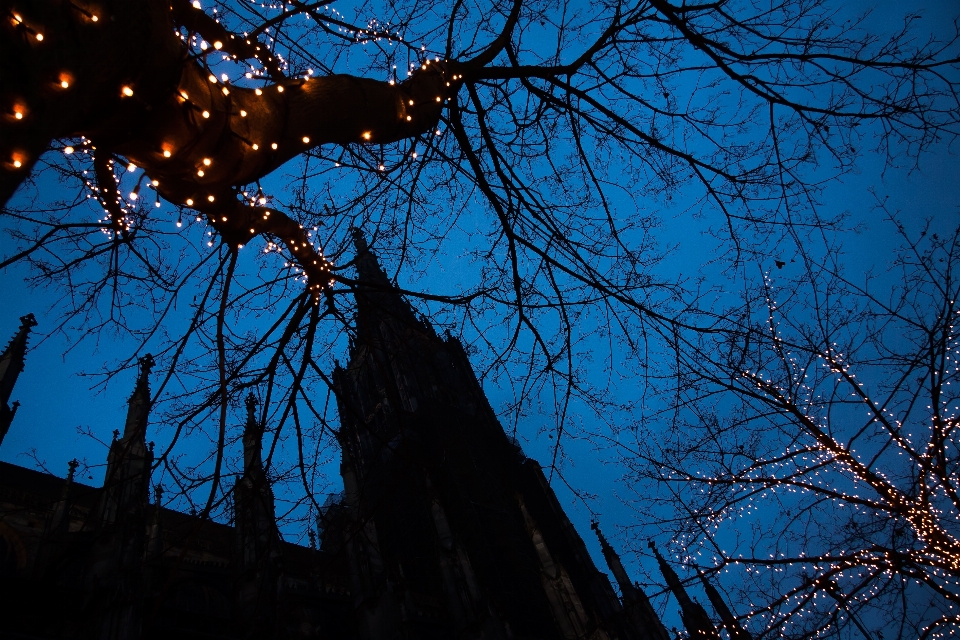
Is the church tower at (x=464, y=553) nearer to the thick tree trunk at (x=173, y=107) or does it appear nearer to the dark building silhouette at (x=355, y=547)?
the dark building silhouette at (x=355, y=547)

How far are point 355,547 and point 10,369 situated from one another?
39.0 ft

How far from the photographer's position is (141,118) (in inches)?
A: 73.8

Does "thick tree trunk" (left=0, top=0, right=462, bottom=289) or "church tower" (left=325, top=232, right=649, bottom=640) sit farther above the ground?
"church tower" (left=325, top=232, right=649, bottom=640)

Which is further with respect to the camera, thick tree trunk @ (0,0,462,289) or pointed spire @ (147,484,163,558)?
pointed spire @ (147,484,163,558)

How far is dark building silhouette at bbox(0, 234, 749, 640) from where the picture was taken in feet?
11.3

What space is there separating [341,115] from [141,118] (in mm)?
854

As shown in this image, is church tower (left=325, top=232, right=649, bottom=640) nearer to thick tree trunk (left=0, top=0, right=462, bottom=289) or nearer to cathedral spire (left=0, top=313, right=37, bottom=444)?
thick tree trunk (left=0, top=0, right=462, bottom=289)

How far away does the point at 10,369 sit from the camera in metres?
13.0

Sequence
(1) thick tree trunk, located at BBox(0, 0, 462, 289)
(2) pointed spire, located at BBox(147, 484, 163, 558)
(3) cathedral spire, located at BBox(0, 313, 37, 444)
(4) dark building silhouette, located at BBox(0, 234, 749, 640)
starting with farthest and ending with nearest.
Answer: (3) cathedral spire, located at BBox(0, 313, 37, 444) < (4) dark building silhouette, located at BBox(0, 234, 749, 640) < (2) pointed spire, located at BBox(147, 484, 163, 558) < (1) thick tree trunk, located at BBox(0, 0, 462, 289)

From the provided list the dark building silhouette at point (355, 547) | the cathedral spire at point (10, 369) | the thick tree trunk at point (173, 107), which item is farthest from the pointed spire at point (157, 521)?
the cathedral spire at point (10, 369)

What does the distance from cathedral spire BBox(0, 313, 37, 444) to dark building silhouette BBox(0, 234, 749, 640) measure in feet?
0.17

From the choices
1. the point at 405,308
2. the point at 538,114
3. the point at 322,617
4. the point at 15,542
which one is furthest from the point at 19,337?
the point at 538,114

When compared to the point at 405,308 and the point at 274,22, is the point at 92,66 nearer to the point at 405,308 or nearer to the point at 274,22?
the point at 274,22

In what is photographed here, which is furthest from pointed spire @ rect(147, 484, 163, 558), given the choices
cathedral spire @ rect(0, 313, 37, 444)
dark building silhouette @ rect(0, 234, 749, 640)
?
cathedral spire @ rect(0, 313, 37, 444)
